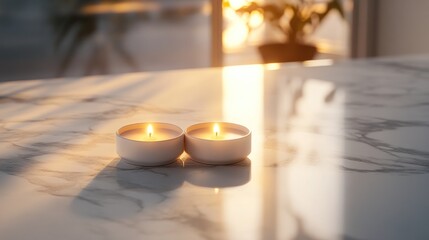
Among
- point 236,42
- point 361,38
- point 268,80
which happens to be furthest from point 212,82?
point 361,38

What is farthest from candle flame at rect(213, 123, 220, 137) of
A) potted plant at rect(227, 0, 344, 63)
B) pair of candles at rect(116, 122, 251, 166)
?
potted plant at rect(227, 0, 344, 63)

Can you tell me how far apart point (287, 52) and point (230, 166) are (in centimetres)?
238

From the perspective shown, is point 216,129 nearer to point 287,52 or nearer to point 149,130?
point 149,130

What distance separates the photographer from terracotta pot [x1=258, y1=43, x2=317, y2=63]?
10.5 feet

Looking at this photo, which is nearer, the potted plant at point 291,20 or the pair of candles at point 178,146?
the pair of candles at point 178,146

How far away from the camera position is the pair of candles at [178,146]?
0.86 meters

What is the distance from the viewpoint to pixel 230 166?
2.91ft

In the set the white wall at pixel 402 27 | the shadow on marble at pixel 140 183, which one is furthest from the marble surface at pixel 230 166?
the white wall at pixel 402 27

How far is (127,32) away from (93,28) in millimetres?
156

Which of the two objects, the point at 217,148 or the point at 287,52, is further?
the point at 287,52

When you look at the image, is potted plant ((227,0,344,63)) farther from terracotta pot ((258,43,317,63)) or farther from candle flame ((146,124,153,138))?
candle flame ((146,124,153,138))

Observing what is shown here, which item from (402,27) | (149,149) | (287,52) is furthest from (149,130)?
(402,27)

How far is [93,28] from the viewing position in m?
2.89

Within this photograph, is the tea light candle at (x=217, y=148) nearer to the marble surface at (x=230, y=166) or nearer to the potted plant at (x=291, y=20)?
the marble surface at (x=230, y=166)
